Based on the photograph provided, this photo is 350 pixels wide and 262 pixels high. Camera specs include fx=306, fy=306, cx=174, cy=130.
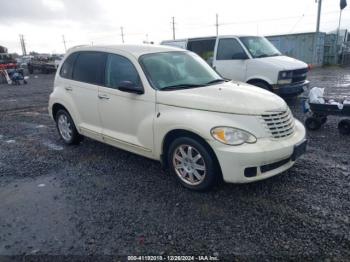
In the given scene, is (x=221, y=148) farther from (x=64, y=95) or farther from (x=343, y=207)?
(x=64, y=95)

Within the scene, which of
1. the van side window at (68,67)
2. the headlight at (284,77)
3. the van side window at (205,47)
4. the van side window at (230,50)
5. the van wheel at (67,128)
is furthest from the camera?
the van side window at (205,47)

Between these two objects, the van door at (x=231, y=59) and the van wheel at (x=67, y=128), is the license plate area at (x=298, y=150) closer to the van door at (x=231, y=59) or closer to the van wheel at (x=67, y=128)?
the van wheel at (x=67, y=128)

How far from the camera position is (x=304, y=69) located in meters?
8.82

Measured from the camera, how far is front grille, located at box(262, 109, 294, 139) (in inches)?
146

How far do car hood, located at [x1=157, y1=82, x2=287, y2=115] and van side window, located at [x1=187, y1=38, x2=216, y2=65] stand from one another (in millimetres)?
6283

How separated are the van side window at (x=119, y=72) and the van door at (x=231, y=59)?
496cm

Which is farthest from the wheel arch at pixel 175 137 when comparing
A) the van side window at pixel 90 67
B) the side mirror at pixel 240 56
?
the side mirror at pixel 240 56

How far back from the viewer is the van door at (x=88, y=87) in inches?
200

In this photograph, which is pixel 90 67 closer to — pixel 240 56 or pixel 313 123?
pixel 313 123

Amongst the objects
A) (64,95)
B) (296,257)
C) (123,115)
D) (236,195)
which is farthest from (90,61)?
(296,257)

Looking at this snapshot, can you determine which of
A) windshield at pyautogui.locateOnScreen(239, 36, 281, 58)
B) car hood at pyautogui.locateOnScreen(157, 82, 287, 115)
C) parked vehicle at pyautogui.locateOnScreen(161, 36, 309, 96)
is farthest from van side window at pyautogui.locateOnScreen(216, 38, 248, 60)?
car hood at pyautogui.locateOnScreen(157, 82, 287, 115)

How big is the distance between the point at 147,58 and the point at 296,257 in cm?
326

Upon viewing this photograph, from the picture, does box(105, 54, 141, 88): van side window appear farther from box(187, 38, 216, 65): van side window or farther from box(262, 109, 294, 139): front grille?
box(187, 38, 216, 65): van side window

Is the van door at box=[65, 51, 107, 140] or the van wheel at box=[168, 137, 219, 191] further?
the van door at box=[65, 51, 107, 140]
